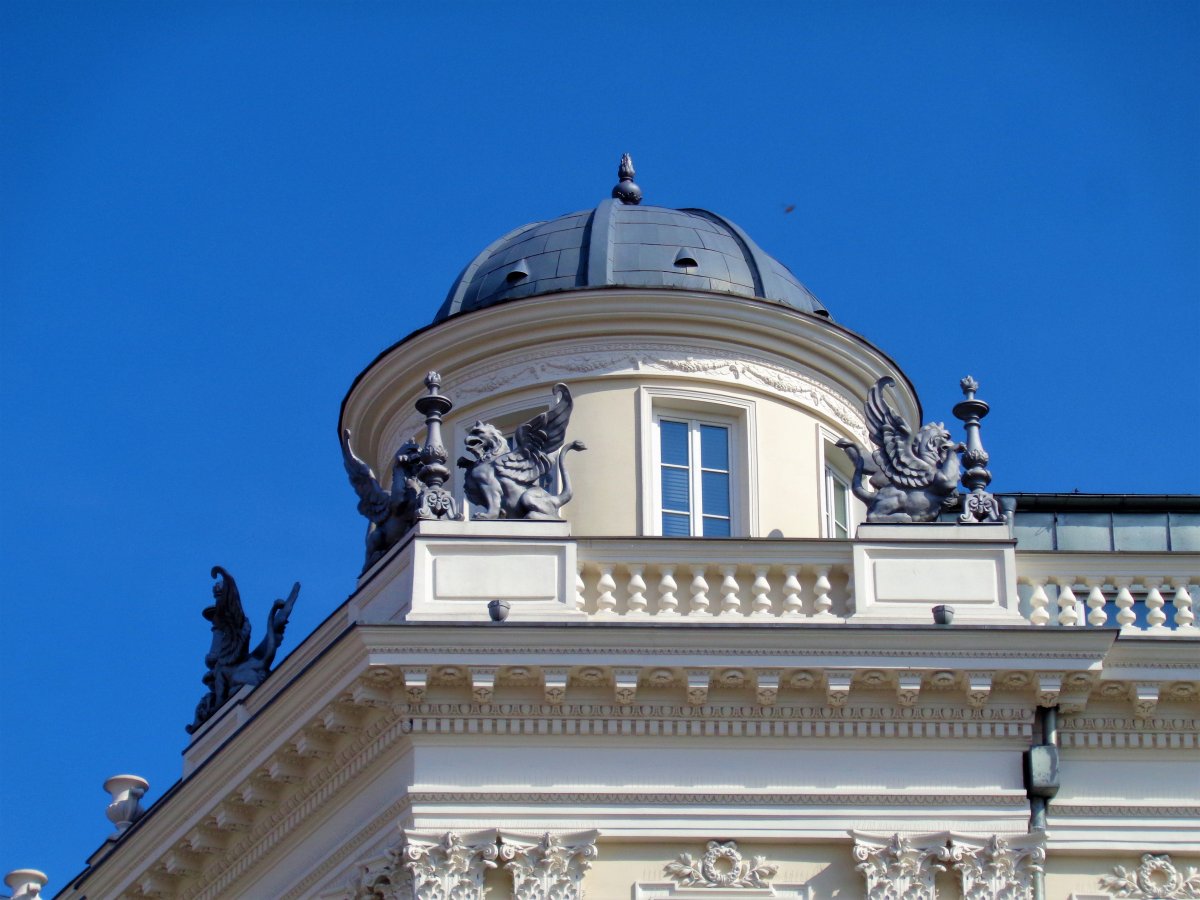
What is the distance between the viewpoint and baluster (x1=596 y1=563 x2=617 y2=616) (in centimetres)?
2641

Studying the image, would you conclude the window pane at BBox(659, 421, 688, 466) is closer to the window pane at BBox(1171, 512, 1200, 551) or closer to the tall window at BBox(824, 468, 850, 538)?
the tall window at BBox(824, 468, 850, 538)

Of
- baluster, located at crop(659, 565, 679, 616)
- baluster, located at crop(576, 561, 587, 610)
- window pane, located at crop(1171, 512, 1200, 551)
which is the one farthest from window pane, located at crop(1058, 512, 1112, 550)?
baluster, located at crop(576, 561, 587, 610)

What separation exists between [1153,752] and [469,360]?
28.6 feet

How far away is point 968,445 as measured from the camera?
27.0 m

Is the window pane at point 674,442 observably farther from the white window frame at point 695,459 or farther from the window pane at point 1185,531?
the window pane at point 1185,531

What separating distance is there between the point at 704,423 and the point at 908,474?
3861 mm

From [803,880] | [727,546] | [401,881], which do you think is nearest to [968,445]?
[727,546]

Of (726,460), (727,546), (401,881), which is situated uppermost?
(726,460)

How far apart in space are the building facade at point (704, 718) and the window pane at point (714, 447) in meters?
2.98

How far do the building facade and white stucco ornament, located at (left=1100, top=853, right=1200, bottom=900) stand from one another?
0.02 metres

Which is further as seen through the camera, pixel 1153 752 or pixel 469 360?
pixel 469 360

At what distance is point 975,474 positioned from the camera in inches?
1057

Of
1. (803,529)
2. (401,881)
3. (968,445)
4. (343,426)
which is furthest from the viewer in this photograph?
(343,426)

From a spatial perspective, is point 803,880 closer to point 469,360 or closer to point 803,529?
point 803,529
